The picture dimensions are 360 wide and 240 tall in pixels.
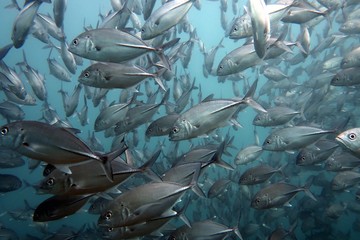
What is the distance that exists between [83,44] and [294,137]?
125 inches

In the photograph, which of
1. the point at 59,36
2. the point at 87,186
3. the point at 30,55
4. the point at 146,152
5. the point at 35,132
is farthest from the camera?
the point at 30,55

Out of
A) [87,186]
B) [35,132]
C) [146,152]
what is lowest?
[146,152]

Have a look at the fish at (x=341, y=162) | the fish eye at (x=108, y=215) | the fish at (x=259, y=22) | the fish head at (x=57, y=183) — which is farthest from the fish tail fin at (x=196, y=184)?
the fish at (x=341, y=162)

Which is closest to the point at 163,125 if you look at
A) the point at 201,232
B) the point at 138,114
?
the point at 138,114

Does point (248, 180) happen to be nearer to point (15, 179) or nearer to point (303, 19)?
point (303, 19)

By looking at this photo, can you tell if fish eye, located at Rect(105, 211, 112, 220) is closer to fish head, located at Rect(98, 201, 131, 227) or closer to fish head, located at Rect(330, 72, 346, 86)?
fish head, located at Rect(98, 201, 131, 227)

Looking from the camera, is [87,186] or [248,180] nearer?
[87,186]

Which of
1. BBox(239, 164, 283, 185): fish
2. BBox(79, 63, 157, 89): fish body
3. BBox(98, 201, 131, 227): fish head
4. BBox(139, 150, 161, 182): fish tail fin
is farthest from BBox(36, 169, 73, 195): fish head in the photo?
BBox(239, 164, 283, 185): fish

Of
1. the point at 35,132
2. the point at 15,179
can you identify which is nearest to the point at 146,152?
the point at 15,179

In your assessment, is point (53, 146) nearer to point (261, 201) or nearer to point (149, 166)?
point (149, 166)

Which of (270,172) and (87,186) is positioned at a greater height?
(87,186)

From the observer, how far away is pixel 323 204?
9977 mm

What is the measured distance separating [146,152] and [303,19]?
6.24 meters

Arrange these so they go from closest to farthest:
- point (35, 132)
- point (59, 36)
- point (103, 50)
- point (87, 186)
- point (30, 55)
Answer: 1. point (35, 132)
2. point (87, 186)
3. point (103, 50)
4. point (59, 36)
5. point (30, 55)
